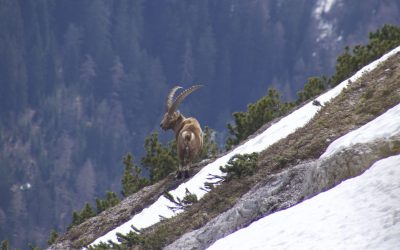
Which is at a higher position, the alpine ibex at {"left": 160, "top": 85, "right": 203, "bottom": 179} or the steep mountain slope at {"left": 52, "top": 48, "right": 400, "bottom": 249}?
the alpine ibex at {"left": 160, "top": 85, "right": 203, "bottom": 179}

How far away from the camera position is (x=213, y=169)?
2466 centimetres

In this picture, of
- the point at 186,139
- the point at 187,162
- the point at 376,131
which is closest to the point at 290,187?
the point at 376,131

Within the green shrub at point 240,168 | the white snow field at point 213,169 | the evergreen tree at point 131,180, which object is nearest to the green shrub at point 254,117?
the evergreen tree at point 131,180

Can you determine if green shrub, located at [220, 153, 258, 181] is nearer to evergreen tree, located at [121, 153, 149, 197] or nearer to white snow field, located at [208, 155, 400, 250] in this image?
white snow field, located at [208, 155, 400, 250]

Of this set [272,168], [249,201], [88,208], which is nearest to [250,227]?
[249,201]

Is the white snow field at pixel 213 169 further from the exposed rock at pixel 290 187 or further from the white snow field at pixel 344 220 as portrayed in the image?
the white snow field at pixel 344 220

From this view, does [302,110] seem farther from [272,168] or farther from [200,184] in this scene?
[272,168]

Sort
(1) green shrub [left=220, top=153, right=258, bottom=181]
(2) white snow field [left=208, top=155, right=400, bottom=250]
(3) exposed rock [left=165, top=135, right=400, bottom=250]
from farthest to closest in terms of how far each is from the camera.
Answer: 1. (1) green shrub [left=220, top=153, right=258, bottom=181]
2. (3) exposed rock [left=165, top=135, right=400, bottom=250]
3. (2) white snow field [left=208, top=155, right=400, bottom=250]

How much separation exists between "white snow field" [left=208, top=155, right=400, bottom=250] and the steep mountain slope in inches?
32.0

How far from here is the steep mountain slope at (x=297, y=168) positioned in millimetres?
15117

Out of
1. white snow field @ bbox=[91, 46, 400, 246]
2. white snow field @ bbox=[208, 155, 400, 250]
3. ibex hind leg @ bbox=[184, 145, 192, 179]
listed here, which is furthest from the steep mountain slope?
ibex hind leg @ bbox=[184, 145, 192, 179]

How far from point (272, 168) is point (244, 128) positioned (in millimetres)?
23410

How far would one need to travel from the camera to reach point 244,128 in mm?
42469

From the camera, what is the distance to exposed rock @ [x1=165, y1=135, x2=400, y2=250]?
48.3 ft
